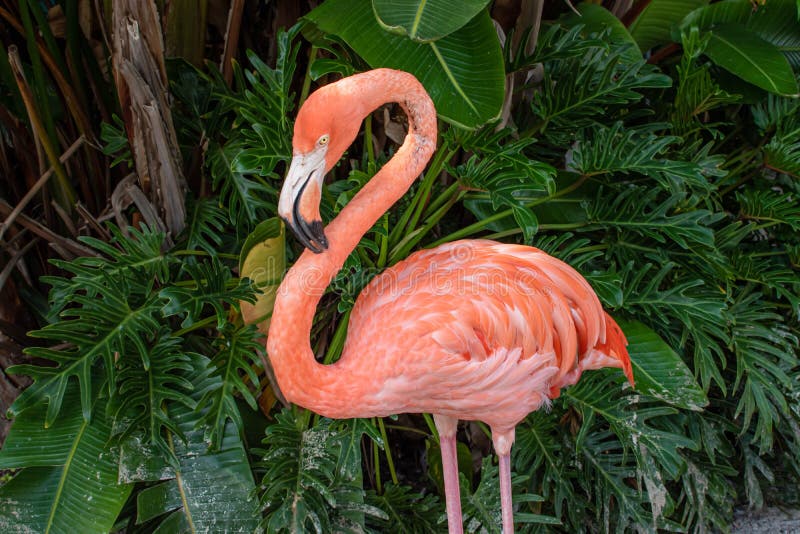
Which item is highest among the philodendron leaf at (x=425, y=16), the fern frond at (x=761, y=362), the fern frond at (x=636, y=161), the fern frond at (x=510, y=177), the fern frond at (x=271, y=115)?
the philodendron leaf at (x=425, y=16)

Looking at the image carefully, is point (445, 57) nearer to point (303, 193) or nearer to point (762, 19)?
point (303, 193)

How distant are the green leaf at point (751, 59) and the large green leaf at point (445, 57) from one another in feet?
2.36

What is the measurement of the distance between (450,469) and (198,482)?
521 millimetres

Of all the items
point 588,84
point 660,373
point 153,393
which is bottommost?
point 660,373

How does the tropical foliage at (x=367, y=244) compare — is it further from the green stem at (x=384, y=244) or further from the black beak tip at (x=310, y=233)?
the black beak tip at (x=310, y=233)

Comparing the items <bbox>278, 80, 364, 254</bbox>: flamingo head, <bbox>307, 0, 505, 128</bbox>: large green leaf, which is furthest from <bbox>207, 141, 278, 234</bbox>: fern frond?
<bbox>278, 80, 364, 254</bbox>: flamingo head

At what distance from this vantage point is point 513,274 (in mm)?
1237

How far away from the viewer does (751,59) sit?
1.69 meters

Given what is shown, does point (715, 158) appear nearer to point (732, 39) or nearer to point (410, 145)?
point (732, 39)

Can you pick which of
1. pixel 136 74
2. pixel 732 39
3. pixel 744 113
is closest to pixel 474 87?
pixel 136 74

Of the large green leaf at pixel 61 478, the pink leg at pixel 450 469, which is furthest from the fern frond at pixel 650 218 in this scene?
the large green leaf at pixel 61 478

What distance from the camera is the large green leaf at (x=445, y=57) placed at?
1.26m

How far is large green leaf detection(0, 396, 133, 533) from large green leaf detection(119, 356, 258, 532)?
6 cm

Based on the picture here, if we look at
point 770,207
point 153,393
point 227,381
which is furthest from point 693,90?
point 153,393
